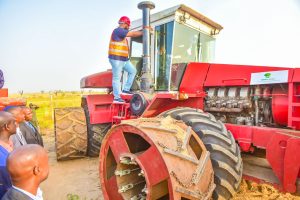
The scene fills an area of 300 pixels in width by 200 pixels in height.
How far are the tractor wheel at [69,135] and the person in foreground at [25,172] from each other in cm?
369

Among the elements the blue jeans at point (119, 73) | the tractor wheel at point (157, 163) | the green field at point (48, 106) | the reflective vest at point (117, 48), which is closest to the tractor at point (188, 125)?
the tractor wheel at point (157, 163)

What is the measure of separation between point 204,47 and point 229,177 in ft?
Result: 10.6

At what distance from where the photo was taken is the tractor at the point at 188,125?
2.29 metres

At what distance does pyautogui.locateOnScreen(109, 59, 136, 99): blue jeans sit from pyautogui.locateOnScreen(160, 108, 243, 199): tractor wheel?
246 centimetres

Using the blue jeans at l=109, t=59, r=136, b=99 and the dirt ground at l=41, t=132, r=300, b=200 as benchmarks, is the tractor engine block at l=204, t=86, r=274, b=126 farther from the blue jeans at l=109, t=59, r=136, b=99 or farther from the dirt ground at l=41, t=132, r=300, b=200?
the blue jeans at l=109, t=59, r=136, b=99

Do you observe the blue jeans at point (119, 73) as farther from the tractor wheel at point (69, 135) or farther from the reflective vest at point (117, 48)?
the tractor wheel at point (69, 135)

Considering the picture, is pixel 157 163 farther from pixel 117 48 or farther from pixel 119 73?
pixel 117 48

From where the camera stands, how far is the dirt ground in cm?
306

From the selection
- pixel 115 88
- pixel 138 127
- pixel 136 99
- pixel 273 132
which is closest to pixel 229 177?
pixel 273 132

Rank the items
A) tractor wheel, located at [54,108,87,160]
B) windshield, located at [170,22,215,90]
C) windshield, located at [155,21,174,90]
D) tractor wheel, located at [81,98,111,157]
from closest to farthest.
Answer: windshield, located at [170,22,215,90], windshield, located at [155,21,174,90], tractor wheel, located at [54,108,87,160], tractor wheel, located at [81,98,111,157]

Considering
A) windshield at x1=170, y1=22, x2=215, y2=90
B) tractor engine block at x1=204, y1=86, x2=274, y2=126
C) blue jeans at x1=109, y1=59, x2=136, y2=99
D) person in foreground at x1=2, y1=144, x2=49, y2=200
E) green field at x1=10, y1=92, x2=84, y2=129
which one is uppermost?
windshield at x1=170, y1=22, x2=215, y2=90

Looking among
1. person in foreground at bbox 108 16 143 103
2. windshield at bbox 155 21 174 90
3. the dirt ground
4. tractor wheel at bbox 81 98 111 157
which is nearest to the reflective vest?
person in foreground at bbox 108 16 143 103

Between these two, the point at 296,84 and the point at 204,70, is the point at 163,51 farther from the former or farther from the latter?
the point at 296,84

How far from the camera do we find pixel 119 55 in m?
5.11
